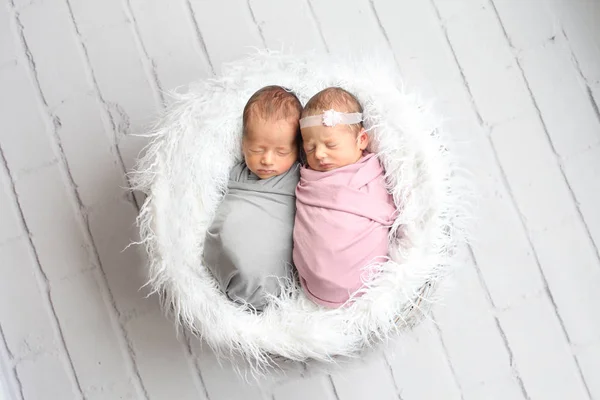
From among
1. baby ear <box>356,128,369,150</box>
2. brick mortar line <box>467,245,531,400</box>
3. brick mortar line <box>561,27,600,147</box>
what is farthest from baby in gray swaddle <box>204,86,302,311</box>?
brick mortar line <box>561,27,600,147</box>

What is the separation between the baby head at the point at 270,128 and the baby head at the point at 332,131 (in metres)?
0.03

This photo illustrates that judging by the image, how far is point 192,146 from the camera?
106 cm

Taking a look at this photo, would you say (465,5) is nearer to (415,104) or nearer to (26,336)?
(415,104)

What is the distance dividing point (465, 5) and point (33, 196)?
3.53 feet

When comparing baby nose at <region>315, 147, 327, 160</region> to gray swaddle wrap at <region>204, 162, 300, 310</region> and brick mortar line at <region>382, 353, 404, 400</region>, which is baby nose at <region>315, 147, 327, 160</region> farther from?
brick mortar line at <region>382, 353, 404, 400</region>

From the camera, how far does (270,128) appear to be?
102cm

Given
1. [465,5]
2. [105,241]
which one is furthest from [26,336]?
[465,5]

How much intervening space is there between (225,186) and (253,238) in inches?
5.2

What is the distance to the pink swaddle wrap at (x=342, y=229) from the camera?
3.27 feet

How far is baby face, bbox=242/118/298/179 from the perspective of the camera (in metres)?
1.02

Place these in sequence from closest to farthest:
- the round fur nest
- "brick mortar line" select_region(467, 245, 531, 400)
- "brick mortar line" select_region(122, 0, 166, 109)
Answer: the round fur nest
"brick mortar line" select_region(467, 245, 531, 400)
"brick mortar line" select_region(122, 0, 166, 109)

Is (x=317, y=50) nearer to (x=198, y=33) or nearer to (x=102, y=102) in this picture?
(x=198, y=33)

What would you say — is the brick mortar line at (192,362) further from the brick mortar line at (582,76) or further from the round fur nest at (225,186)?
the brick mortar line at (582,76)

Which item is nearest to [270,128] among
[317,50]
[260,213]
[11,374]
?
[260,213]
